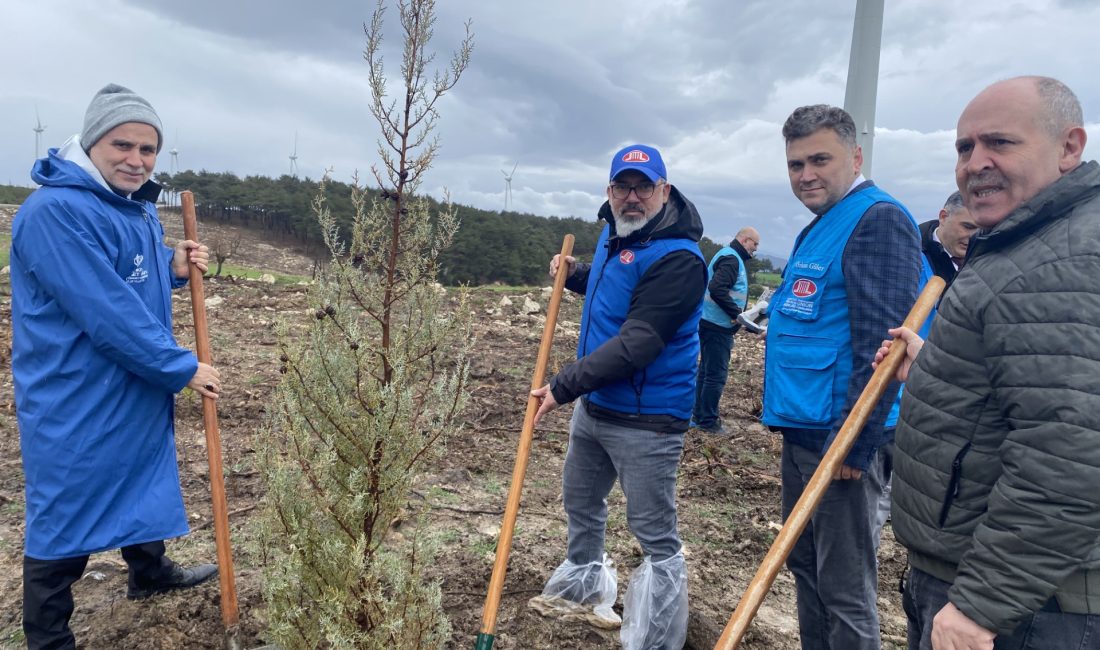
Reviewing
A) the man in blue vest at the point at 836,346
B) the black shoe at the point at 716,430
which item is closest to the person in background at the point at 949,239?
the man in blue vest at the point at 836,346

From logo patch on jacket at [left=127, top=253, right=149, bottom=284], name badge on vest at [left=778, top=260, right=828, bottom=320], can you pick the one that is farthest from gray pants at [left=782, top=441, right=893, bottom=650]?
logo patch on jacket at [left=127, top=253, right=149, bottom=284]

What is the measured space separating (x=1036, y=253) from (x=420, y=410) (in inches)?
72.9

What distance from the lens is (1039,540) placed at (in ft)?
4.57

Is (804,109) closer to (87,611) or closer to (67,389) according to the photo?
(67,389)

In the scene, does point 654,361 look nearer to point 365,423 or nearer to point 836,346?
point 836,346

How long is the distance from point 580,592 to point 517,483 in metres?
0.81

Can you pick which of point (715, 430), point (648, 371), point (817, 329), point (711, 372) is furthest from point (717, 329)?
point (817, 329)

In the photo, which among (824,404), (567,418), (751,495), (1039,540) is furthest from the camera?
(567,418)

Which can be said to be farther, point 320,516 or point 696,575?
point 696,575

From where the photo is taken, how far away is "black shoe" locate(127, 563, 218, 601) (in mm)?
3326

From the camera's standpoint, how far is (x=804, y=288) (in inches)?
101

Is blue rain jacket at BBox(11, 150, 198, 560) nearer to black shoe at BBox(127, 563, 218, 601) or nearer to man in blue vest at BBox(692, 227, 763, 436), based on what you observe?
black shoe at BBox(127, 563, 218, 601)

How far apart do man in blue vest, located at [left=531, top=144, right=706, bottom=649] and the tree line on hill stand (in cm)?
2327

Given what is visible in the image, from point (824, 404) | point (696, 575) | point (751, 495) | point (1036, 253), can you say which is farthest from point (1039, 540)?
point (751, 495)
